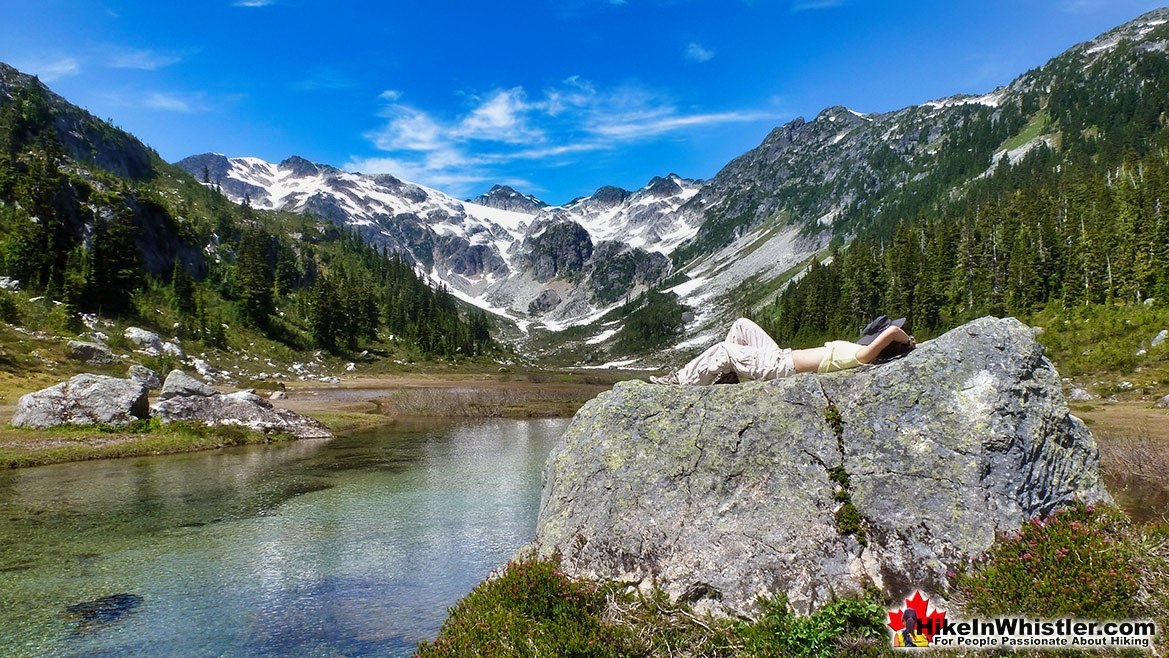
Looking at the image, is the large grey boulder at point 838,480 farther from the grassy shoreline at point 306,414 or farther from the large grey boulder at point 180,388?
the large grey boulder at point 180,388

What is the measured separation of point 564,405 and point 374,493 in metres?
43.4

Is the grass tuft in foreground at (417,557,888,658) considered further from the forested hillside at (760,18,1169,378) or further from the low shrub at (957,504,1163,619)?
the forested hillside at (760,18,1169,378)

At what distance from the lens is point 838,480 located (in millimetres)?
8773

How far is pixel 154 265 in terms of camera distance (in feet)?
340

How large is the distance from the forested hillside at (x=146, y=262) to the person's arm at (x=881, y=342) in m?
88.3

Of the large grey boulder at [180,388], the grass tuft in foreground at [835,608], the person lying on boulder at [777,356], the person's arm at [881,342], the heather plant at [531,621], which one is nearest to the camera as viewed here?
the grass tuft in foreground at [835,608]

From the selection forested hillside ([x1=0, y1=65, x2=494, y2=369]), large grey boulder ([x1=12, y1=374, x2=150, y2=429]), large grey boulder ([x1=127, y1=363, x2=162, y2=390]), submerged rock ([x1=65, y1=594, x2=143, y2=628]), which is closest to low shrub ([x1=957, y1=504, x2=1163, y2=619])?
submerged rock ([x1=65, y1=594, x2=143, y2=628])

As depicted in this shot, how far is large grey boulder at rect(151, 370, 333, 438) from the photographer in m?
37.0

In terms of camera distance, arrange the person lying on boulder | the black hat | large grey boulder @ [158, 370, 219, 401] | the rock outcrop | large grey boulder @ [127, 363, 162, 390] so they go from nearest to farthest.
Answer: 1. the person lying on boulder
2. the black hat
3. large grey boulder @ [158, 370, 219, 401]
4. large grey boulder @ [127, 363, 162, 390]
5. the rock outcrop

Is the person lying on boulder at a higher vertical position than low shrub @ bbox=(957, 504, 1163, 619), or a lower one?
higher

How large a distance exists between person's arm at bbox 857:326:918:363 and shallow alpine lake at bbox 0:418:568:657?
996 cm

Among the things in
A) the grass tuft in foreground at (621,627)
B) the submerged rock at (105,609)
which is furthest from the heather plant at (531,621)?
the submerged rock at (105,609)

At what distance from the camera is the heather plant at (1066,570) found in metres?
6.79

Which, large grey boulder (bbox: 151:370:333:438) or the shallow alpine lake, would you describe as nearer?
the shallow alpine lake
